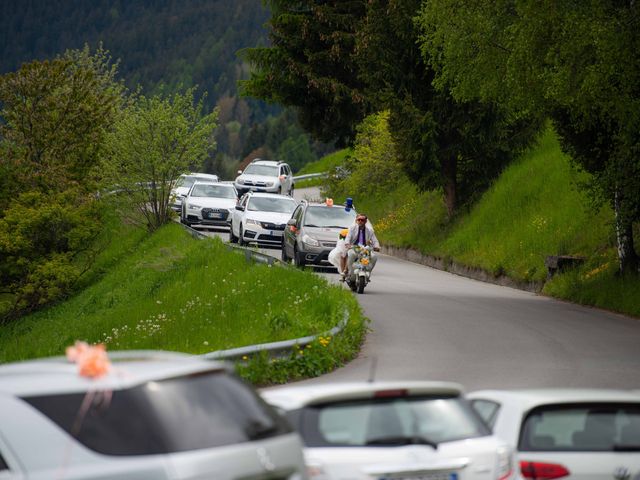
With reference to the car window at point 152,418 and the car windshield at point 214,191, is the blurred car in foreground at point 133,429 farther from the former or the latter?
the car windshield at point 214,191

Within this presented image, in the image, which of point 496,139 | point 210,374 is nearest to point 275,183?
point 496,139

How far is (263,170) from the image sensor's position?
60.8 m

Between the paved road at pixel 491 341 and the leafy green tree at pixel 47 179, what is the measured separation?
912 inches

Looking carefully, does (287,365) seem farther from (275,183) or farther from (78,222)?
(275,183)

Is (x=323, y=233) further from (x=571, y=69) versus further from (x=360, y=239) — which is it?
(x=571, y=69)

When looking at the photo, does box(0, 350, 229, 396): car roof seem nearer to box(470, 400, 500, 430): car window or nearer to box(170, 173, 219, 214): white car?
box(470, 400, 500, 430): car window

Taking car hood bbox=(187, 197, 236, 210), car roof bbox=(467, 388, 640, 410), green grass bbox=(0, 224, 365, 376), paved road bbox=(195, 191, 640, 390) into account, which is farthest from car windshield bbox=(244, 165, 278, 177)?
car roof bbox=(467, 388, 640, 410)

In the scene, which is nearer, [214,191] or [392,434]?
[392,434]

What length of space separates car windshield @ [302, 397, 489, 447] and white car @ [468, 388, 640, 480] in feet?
2.07

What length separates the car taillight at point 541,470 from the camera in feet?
25.5

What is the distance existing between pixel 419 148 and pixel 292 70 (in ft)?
46.1

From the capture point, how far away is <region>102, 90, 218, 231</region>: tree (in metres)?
47.7

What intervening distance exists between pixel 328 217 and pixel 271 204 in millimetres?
7694

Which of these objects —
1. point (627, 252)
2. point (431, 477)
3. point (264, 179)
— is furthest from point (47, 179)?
point (431, 477)
